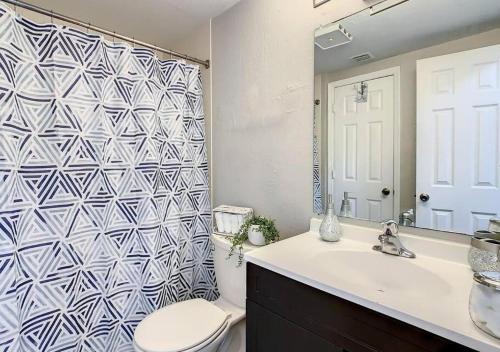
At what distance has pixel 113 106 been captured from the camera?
144cm

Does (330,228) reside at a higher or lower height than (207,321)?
higher

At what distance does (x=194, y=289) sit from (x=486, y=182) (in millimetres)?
1701

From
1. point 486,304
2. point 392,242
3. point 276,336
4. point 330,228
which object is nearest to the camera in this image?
point 486,304

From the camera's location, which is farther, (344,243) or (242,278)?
(242,278)

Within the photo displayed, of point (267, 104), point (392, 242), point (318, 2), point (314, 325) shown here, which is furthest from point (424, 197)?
point (318, 2)

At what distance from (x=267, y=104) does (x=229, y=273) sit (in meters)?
0.98

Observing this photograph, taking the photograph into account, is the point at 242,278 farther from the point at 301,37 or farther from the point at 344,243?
the point at 301,37

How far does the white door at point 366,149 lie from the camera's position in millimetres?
1122

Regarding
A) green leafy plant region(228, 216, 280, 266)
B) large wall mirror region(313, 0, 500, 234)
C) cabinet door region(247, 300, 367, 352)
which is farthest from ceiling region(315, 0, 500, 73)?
cabinet door region(247, 300, 367, 352)

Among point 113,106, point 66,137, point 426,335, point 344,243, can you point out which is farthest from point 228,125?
point 426,335

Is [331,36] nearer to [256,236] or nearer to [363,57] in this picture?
[363,57]

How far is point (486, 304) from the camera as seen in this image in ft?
1.79

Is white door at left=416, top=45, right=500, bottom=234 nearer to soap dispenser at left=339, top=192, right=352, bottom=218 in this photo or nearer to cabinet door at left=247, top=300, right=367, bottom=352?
soap dispenser at left=339, top=192, right=352, bottom=218

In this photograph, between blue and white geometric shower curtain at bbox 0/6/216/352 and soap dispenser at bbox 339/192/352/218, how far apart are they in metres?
1.00
